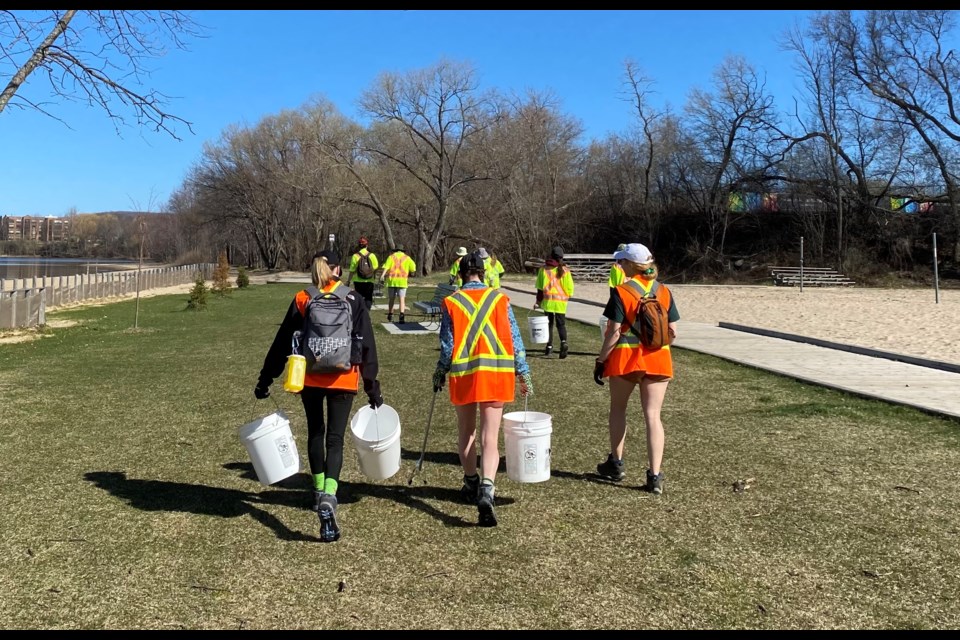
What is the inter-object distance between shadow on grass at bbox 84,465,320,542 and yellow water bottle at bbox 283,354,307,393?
90 centimetres

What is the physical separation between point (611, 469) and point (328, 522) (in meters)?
2.11

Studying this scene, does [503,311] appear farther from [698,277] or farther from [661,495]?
[698,277]

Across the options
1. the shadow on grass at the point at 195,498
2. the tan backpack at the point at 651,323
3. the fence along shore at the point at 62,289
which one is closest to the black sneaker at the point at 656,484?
the tan backpack at the point at 651,323

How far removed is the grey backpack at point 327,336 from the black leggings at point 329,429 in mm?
186

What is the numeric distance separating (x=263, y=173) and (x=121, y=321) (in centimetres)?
4735

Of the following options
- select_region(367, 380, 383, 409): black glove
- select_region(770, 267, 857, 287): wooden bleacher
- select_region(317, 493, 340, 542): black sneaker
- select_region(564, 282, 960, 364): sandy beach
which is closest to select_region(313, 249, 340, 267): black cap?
select_region(367, 380, 383, 409): black glove

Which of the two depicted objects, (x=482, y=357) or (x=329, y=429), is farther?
(x=482, y=357)

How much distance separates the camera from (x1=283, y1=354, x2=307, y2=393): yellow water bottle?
4164 mm

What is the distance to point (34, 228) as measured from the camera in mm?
168250

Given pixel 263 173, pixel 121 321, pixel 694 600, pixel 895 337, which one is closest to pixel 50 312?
pixel 121 321

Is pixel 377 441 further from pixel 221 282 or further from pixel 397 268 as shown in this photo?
pixel 221 282

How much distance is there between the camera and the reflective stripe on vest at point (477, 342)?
4.62 meters

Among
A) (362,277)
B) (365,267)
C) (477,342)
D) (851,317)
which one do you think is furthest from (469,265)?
(851,317)

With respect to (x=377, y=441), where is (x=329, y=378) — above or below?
above
